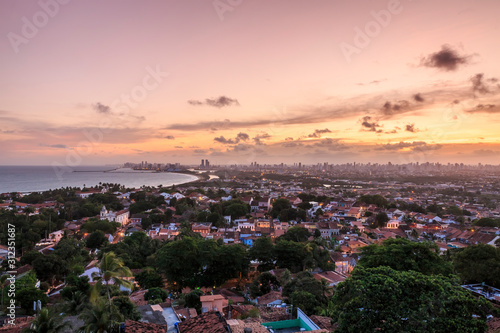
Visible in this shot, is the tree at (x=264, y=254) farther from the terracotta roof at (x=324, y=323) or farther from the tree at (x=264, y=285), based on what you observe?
the terracotta roof at (x=324, y=323)

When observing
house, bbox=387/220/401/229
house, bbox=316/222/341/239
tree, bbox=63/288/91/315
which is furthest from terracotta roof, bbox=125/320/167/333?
house, bbox=387/220/401/229

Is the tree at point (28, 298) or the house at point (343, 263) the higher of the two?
the tree at point (28, 298)

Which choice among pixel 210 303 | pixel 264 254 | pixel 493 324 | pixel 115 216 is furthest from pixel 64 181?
pixel 493 324

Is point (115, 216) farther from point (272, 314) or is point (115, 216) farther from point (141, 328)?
point (141, 328)

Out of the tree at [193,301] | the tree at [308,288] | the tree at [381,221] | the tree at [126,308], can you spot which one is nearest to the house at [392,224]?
the tree at [381,221]

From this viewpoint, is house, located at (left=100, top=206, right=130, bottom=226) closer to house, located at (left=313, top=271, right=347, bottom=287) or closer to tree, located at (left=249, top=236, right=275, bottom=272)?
tree, located at (left=249, top=236, right=275, bottom=272)

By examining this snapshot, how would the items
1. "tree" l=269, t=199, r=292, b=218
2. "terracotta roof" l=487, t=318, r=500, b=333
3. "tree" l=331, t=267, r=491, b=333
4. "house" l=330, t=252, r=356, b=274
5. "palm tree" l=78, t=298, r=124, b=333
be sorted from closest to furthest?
"tree" l=331, t=267, r=491, b=333 → "palm tree" l=78, t=298, r=124, b=333 → "terracotta roof" l=487, t=318, r=500, b=333 → "house" l=330, t=252, r=356, b=274 → "tree" l=269, t=199, r=292, b=218

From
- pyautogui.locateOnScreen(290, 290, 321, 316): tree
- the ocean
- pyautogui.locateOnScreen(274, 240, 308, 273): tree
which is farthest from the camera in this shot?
the ocean
